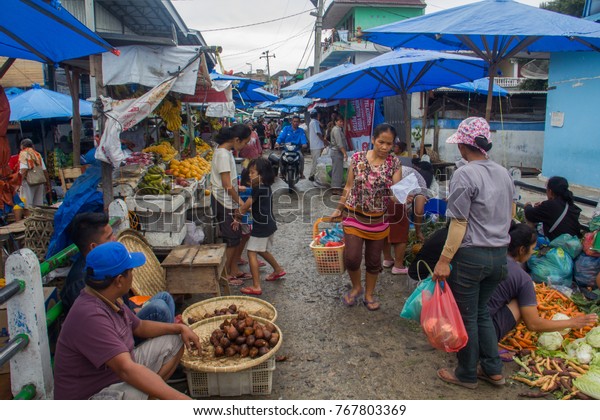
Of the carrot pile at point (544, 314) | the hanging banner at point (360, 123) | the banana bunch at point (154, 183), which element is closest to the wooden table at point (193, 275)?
the banana bunch at point (154, 183)

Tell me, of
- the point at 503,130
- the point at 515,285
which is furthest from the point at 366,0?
the point at 515,285

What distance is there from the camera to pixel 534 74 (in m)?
17.2

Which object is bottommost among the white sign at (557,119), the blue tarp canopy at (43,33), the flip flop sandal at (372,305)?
the flip flop sandal at (372,305)

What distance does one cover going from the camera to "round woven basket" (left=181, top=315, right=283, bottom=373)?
10.4 ft

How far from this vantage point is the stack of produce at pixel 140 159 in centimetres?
645

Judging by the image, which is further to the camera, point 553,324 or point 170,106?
point 170,106

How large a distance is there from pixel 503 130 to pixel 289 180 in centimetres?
803

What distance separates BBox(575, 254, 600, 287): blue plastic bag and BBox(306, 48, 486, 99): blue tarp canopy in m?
3.26

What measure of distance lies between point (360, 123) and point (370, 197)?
8.71 m

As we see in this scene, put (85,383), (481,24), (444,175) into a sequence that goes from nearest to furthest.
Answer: (85,383)
(481,24)
(444,175)

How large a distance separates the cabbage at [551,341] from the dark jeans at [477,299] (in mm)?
737

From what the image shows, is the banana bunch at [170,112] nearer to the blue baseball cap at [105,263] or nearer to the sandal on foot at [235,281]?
the sandal on foot at [235,281]

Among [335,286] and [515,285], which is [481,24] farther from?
[335,286]

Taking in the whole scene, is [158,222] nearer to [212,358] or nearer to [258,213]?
[258,213]
